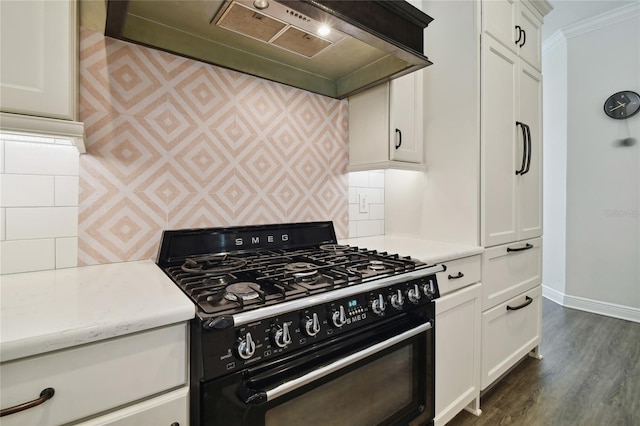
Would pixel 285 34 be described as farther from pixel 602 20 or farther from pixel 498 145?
pixel 602 20

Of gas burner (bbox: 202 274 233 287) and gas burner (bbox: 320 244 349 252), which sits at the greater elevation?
gas burner (bbox: 320 244 349 252)

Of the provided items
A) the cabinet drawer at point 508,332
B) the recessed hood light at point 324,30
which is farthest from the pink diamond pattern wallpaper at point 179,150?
the cabinet drawer at point 508,332

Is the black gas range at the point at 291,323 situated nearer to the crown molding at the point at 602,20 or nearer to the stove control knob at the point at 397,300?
the stove control knob at the point at 397,300

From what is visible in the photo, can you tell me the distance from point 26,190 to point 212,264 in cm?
68

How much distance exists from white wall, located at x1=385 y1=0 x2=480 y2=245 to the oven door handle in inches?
34.0

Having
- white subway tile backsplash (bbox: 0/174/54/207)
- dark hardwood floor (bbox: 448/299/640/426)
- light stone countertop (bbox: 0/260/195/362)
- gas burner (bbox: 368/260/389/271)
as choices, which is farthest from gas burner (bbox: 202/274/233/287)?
dark hardwood floor (bbox: 448/299/640/426)

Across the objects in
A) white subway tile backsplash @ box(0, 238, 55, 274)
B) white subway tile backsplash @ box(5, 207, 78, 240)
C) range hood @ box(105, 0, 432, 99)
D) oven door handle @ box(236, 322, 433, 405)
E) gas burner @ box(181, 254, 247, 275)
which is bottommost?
oven door handle @ box(236, 322, 433, 405)

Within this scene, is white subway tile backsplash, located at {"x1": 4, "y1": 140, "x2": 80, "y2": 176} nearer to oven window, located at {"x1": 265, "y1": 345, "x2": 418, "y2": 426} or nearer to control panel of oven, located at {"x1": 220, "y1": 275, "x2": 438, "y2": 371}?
control panel of oven, located at {"x1": 220, "y1": 275, "x2": 438, "y2": 371}

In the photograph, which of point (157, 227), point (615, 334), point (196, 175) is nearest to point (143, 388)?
point (157, 227)

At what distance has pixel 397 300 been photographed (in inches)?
46.3

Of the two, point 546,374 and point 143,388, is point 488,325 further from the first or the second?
point 143,388

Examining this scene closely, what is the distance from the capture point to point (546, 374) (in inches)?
83.4

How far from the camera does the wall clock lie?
9.76 feet

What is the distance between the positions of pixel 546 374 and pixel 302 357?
82.1 inches
